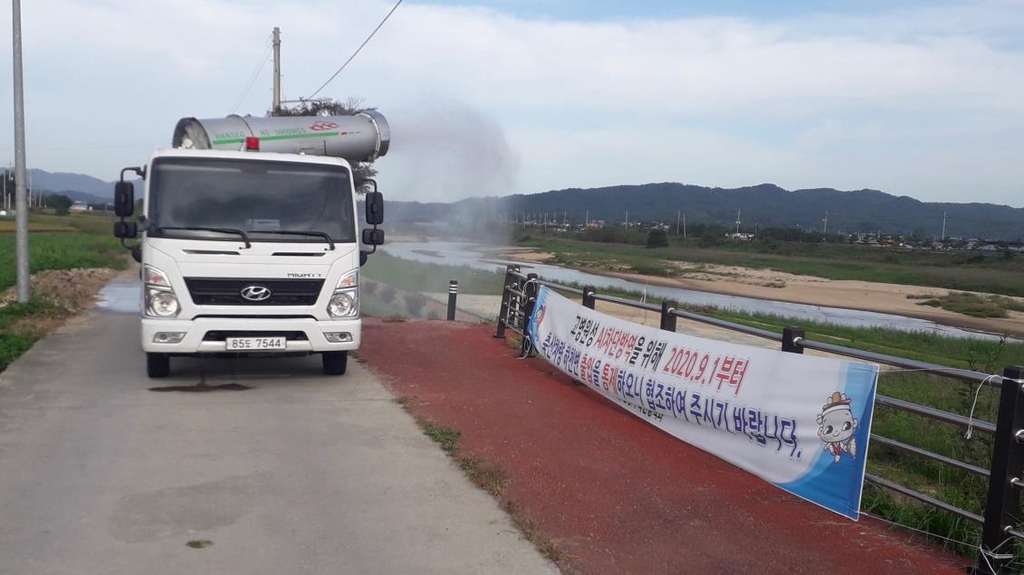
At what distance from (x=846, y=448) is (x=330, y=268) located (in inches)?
226

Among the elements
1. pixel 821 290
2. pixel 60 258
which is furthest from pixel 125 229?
pixel 821 290

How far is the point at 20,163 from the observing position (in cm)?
1586

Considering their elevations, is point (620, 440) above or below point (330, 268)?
below

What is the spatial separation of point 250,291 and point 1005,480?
6980mm

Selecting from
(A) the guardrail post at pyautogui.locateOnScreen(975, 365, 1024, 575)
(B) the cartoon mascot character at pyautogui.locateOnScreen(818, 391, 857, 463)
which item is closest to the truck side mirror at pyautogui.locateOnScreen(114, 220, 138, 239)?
(B) the cartoon mascot character at pyautogui.locateOnScreen(818, 391, 857, 463)

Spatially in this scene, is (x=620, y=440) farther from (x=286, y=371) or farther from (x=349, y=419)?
(x=286, y=371)

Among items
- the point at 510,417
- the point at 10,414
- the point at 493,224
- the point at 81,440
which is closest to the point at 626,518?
the point at 510,417

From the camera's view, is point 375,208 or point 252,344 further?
point 375,208

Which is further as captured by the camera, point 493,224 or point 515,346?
point 493,224

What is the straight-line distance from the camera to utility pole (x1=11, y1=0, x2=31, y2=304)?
51.4 feet

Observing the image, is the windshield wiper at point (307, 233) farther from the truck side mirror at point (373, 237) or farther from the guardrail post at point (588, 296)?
the guardrail post at point (588, 296)

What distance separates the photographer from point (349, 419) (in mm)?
8211

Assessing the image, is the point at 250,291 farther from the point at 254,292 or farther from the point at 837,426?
the point at 837,426

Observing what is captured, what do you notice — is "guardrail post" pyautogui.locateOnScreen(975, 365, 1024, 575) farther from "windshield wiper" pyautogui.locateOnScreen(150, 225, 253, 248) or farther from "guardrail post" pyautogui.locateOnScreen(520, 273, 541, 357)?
"guardrail post" pyautogui.locateOnScreen(520, 273, 541, 357)
